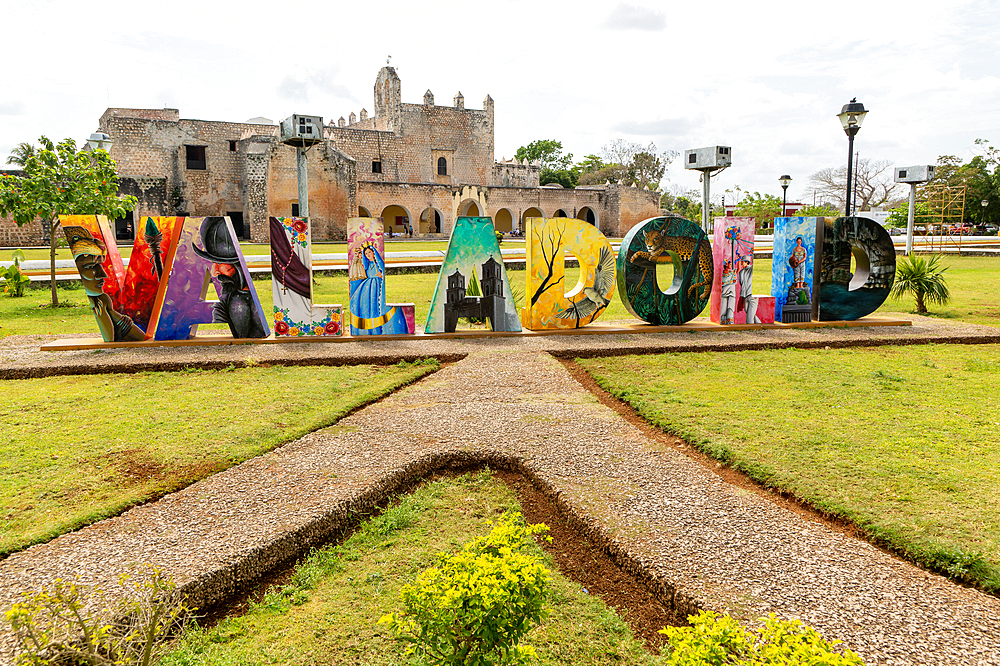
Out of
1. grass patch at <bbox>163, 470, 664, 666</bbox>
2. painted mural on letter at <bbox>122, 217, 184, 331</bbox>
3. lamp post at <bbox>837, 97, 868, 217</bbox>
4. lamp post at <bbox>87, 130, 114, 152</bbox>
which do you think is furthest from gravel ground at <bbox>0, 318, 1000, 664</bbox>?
lamp post at <bbox>87, 130, 114, 152</bbox>

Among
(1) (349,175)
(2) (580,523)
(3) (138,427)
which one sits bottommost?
(2) (580,523)

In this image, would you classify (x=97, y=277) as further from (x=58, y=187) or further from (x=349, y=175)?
(x=349, y=175)

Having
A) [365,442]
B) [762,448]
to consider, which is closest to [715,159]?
[762,448]

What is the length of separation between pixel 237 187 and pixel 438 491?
38168 millimetres

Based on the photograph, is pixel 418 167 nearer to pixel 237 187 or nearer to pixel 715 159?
pixel 237 187

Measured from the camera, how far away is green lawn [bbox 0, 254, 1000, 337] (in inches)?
400

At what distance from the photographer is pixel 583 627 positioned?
8.79 ft

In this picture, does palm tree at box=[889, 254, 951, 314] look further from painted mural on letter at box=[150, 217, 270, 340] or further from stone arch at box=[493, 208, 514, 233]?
stone arch at box=[493, 208, 514, 233]

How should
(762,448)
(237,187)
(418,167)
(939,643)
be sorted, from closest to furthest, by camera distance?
1. (939,643)
2. (762,448)
3. (237,187)
4. (418,167)

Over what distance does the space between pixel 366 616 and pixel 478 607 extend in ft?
3.25

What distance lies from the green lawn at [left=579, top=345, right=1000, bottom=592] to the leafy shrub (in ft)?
5.53

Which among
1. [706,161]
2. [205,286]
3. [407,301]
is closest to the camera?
[205,286]

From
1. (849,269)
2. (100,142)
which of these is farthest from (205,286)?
(849,269)

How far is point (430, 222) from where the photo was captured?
40.6 metres
